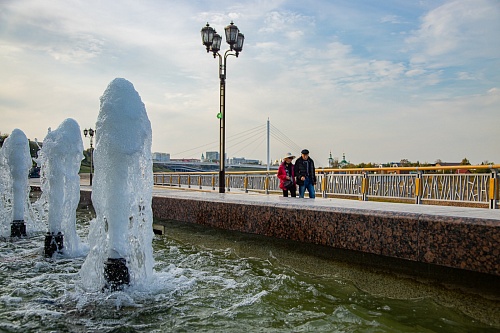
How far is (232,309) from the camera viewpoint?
12.4 feet

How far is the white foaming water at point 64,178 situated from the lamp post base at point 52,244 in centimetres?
11

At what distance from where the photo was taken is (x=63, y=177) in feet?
21.5

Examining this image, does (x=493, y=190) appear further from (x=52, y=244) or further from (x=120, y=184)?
(x=52, y=244)

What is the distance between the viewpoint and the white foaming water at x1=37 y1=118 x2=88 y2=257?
21.0 feet

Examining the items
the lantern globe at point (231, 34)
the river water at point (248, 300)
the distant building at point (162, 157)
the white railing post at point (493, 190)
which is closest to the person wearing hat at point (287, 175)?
the lantern globe at point (231, 34)

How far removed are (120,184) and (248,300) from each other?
5.38 feet

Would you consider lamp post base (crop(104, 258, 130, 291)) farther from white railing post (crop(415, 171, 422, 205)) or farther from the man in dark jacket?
white railing post (crop(415, 171, 422, 205))

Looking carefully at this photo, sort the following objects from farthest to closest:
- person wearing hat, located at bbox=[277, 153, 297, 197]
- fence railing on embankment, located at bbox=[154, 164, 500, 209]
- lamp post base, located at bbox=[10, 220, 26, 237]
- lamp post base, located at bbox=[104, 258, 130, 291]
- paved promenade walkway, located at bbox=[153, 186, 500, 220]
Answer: person wearing hat, located at bbox=[277, 153, 297, 197]
fence railing on embankment, located at bbox=[154, 164, 500, 209]
lamp post base, located at bbox=[10, 220, 26, 237]
paved promenade walkway, located at bbox=[153, 186, 500, 220]
lamp post base, located at bbox=[104, 258, 130, 291]

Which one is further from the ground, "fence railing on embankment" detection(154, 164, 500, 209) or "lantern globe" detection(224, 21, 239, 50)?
"lantern globe" detection(224, 21, 239, 50)

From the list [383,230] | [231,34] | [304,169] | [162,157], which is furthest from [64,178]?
[162,157]

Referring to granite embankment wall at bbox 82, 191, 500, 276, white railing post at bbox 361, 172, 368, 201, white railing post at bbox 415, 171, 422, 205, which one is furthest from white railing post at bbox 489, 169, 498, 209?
granite embankment wall at bbox 82, 191, 500, 276

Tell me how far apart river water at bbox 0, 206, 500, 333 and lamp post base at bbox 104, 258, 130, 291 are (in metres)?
0.10

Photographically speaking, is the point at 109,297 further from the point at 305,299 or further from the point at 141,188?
the point at 305,299

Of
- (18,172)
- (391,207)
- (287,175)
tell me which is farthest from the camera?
(287,175)
